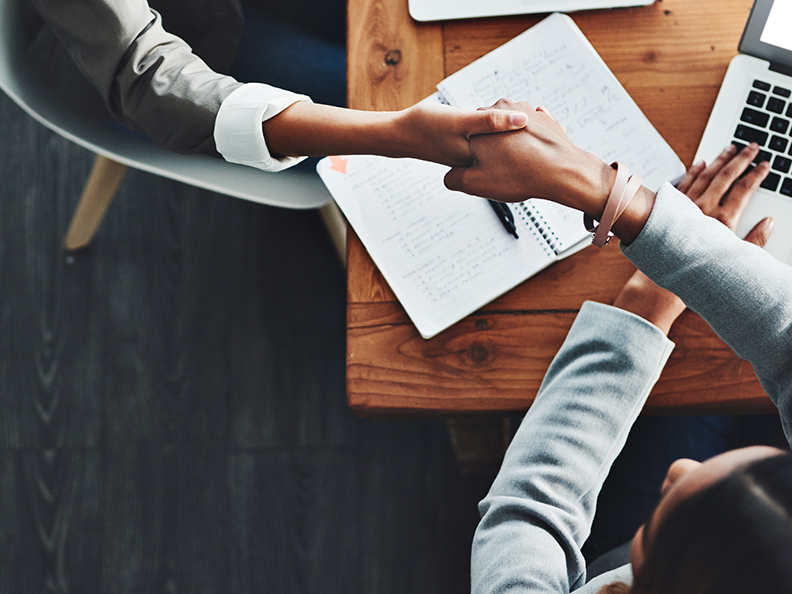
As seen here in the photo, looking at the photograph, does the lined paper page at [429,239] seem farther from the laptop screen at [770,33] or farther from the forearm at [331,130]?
the laptop screen at [770,33]

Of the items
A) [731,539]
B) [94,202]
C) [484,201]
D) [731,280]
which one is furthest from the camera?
[94,202]

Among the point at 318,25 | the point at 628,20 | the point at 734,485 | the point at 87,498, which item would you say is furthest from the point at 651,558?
the point at 87,498

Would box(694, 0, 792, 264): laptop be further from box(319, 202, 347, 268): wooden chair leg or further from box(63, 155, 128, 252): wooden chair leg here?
box(63, 155, 128, 252): wooden chair leg

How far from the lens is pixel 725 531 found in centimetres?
44

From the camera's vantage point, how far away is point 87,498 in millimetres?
1216

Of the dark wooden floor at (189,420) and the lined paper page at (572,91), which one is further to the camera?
the dark wooden floor at (189,420)

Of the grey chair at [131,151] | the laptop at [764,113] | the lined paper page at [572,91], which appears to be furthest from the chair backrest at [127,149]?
the laptop at [764,113]

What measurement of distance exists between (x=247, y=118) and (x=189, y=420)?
82 centimetres

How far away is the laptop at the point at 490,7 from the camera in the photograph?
27.9 inches

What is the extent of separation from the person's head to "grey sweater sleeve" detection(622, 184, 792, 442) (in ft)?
0.48

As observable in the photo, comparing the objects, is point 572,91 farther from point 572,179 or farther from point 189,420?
point 189,420

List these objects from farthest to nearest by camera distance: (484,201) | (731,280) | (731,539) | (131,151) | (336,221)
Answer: (336,221) < (131,151) < (484,201) < (731,280) < (731,539)

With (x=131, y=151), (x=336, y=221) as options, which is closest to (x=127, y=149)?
(x=131, y=151)

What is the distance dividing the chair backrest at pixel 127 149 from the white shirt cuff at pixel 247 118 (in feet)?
0.64
